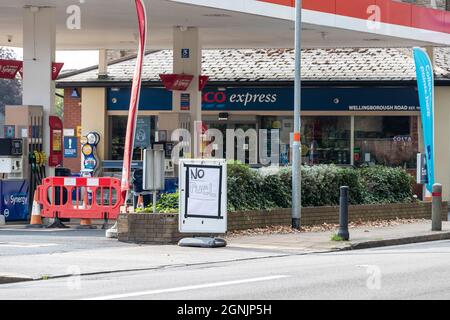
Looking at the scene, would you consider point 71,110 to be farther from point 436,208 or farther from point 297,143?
point 436,208

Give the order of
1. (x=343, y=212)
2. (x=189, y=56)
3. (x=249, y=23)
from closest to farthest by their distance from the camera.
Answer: (x=343, y=212)
(x=249, y=23)
(x=189, y=56)

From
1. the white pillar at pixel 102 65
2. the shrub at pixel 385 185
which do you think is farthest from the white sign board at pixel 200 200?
the white pillar at pixel 102 65

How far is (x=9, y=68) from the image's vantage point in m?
31.4

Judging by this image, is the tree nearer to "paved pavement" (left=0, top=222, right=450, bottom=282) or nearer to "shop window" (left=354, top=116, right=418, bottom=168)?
"shop window" (left=354, top=116, right=418, bottom=168)

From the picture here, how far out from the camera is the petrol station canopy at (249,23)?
92.3 feet

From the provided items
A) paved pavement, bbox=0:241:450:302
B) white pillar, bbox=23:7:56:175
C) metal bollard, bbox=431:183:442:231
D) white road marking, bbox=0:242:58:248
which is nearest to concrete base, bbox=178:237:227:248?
paved pavement, bbox=0:241:450:302

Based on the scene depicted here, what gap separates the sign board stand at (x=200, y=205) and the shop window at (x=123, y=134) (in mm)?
20539

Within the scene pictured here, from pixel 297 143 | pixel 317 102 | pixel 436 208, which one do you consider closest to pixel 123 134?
pixel 317 102

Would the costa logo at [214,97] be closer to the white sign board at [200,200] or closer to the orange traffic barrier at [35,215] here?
the orange traffic barrier at [35,215]

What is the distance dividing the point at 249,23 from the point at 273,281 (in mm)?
17078

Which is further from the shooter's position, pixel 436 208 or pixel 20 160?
pixel 20 160

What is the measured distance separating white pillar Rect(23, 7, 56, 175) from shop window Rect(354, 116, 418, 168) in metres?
15.1

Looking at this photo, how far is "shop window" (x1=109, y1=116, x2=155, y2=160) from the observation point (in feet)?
137
